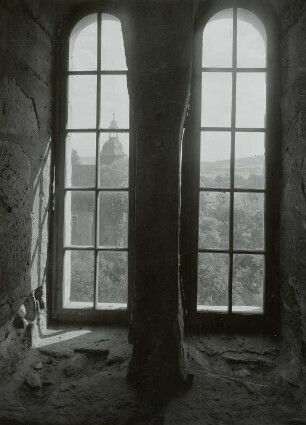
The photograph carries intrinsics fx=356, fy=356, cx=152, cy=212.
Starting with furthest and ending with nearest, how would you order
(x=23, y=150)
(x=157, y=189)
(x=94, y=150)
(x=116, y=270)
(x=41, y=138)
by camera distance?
A: (x=116, y=270) → (x=94, y=150) → (x=41, y=138) → (x=23, y=150) → (x=157, y=189)

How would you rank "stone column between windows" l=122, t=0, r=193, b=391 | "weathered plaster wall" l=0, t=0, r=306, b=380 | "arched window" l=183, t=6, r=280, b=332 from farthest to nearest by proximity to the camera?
"arched window" l=183, t=6, r=280, b=332
"weathered plaster wall" l=0, t=0, r=306, b=380
"stone column between windows" l=122, t=0, r=193, b=391

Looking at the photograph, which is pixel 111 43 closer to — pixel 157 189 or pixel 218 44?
pixel 218 44

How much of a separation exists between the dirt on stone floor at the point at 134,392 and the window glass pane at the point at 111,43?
1.68 m

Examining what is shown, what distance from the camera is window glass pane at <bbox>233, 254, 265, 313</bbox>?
7.11 feet

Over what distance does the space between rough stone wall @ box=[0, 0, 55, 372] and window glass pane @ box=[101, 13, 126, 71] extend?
319 millimetres

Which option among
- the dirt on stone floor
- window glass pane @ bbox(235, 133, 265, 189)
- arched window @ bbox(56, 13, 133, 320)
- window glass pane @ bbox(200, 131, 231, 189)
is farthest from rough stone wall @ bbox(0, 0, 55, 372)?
window glass pane @ bbox(235, 133, 265, 189)

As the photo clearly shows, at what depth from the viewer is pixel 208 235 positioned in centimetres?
224

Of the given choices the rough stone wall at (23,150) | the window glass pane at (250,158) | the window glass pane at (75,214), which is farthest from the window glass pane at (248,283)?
the rough stone wall at (23,150)

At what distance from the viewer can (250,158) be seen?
2.19 meters

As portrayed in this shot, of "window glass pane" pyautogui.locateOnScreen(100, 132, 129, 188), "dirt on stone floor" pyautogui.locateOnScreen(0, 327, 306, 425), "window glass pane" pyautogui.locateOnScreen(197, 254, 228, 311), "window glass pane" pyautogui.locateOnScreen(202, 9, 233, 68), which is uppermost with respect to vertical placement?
"window glass pane" pyautogui.locateOnScreen(202, 9, 233, 68)

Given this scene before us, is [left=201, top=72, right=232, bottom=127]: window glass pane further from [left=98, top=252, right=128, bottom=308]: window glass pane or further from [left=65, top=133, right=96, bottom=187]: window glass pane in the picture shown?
[left=98, top=252, right=128, bottom=308]: window glass pane

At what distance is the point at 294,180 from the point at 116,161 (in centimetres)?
108

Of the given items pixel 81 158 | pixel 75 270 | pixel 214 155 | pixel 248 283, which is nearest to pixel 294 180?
pixel 214 155

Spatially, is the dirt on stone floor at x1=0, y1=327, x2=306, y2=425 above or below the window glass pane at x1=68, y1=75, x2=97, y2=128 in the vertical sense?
below
